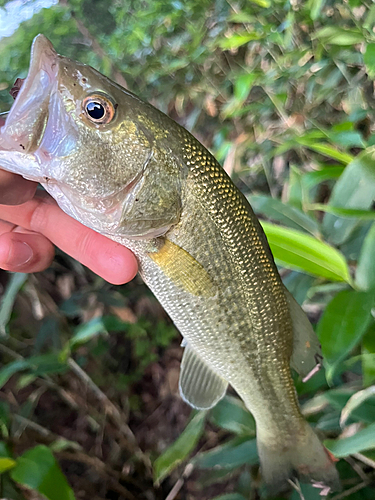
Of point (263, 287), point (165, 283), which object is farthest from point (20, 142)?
point (263, 287)

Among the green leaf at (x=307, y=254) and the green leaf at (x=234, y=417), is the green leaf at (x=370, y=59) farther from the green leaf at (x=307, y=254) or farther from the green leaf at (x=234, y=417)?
the green leaf at (x=234, y=417)

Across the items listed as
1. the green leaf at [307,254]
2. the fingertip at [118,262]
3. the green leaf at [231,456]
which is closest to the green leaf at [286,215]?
the green leaf at [307,254]

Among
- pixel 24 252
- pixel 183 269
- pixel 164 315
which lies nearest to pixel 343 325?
pixel 183 269

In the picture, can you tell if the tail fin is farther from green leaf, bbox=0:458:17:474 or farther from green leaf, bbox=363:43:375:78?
green leaf, bbox=363:43:375:78

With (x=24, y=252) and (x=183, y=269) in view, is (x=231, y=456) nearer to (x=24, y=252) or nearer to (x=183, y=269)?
(x=183, y=269)

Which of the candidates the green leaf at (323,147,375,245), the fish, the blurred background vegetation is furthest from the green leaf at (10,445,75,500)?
the green leaf at (323,147,375,245)

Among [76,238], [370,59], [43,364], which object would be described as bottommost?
[43,364]
